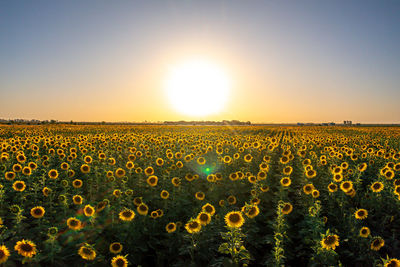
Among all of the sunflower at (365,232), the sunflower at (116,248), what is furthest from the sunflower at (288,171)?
the sunflower at (116,248)

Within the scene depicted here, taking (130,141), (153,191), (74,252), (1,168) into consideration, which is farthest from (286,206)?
(130,141)

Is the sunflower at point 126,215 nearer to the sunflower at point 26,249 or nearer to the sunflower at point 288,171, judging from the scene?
the sunflower at point 26,249

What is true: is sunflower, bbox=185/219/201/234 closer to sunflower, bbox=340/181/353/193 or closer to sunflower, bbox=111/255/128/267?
sunflower, bbox=111/255/128/267

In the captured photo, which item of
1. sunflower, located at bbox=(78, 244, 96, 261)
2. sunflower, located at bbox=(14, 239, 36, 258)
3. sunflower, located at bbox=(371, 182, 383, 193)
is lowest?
sunflower, located at bbox=(78, 244, 96, 261)

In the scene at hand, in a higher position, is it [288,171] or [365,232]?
[288,171]

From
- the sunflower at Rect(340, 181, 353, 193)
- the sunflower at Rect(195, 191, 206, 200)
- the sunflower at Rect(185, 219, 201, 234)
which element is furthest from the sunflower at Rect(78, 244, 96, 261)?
the sunflower at Rect(340, 181, 353, 193)

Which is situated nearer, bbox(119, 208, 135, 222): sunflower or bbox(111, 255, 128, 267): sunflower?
bbox(111, 255, 128, 267): sunflower

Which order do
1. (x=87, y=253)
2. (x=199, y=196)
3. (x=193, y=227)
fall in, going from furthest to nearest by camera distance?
(x=199, y=196) → (x=193, y=227) → (x=87, y=253)

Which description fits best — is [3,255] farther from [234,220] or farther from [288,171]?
[288,171]

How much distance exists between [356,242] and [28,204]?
7349mm

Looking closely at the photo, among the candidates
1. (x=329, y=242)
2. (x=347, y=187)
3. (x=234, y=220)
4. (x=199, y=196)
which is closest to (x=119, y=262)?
(x=234, y=220)

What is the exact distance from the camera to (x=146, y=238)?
15.8ft

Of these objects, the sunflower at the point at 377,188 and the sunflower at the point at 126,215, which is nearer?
the sunflower at the point at 126,215

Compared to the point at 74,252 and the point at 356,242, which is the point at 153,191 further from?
the point at 356,242
